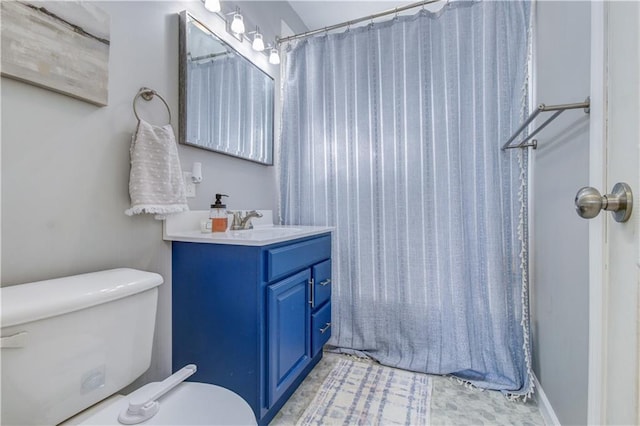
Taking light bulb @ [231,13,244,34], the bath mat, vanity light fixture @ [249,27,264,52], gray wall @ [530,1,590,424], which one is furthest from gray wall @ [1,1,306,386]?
gray wall @ [530,1,590,424]

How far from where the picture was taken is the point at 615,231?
1.53 ft

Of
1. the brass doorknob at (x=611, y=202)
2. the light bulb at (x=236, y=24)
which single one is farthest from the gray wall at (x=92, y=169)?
the brass doorknob at (x=611, y=202)

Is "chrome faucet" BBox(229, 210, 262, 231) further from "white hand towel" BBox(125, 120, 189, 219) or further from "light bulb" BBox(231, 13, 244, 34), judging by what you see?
"light bulb" BBox(231, 13, 244, 34)

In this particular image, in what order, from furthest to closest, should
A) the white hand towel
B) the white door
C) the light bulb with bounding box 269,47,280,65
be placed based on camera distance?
the light bulb with bounding box 269,47,280,65 → the white hand towel → the white door

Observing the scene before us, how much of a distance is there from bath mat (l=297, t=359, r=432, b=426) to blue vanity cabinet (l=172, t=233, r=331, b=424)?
225 mm

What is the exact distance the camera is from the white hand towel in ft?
3.42

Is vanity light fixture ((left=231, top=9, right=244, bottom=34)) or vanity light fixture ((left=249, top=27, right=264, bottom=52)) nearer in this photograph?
vanity light fixture ((left=231, top=9, right=244, bottom=34))

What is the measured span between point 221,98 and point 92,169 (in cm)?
77

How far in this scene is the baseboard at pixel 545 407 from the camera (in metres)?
1.17

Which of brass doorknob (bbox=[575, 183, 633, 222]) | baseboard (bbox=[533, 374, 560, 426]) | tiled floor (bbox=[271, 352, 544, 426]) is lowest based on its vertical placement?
tiled floor (bbox=[271, 352, 544, 426])

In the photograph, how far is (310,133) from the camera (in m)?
1.94

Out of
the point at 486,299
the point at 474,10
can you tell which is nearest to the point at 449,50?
the point at 474,10

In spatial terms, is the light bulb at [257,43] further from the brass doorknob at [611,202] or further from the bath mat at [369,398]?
the bath mat at [369,398]

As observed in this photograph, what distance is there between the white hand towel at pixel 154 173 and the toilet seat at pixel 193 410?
64 centimetres
